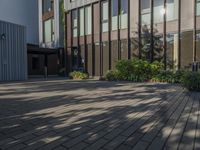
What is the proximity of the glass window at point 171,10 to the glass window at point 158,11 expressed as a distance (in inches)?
12.9

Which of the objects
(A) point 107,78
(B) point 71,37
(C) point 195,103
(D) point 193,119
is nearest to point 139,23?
(A) point 107,78

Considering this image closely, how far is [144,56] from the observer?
14.6 metres

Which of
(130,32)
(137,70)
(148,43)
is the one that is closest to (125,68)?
(137,70)

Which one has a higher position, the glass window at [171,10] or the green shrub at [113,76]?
the glass window at [171,10]

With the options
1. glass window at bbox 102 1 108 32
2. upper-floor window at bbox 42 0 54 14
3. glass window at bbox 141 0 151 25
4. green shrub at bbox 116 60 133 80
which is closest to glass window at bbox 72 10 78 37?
glass window at bbox 102 1 108 32

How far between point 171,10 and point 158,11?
33.6 inches

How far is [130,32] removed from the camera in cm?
1521

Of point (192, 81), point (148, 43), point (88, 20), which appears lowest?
point (192, 81)

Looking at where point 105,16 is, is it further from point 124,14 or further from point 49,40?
point 49,40

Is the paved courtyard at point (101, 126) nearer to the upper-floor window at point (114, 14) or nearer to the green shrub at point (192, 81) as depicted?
the green shrub at point (192, 81)

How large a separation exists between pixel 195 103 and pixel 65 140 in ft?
13.7

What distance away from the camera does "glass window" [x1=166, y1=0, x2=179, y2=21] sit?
13.3m

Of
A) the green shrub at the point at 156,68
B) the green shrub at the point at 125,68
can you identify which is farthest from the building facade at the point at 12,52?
the green shrub at the point at 156,68

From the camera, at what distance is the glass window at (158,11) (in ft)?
45.4
